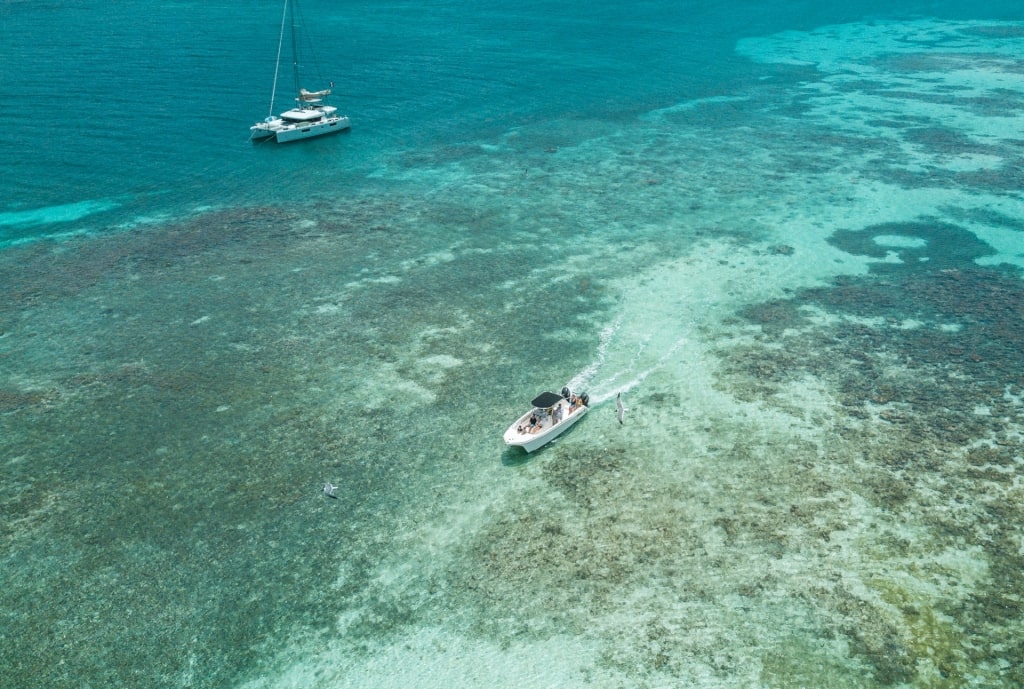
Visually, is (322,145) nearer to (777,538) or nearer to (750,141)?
(750,141)

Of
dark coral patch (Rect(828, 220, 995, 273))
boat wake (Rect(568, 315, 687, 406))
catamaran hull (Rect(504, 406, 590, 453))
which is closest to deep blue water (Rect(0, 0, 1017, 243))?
boat wake (Rect(568, 315, 687, 406))

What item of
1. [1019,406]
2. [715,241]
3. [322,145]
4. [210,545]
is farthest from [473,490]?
[322,145]

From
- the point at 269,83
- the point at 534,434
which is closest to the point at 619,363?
the point at 534,434

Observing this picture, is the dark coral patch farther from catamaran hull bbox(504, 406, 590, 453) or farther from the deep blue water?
the deep blue water

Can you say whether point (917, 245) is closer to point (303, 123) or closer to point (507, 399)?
point (507, 399)

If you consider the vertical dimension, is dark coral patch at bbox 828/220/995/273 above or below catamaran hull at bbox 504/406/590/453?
above

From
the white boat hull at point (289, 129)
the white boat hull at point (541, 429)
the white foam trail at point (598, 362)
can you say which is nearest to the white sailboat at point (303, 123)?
the white boat hull at point (289, 129)

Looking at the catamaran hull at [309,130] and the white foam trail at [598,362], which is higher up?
the catamaran hull at [309,130]

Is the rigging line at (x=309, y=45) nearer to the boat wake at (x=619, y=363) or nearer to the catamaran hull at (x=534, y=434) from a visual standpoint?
the boat wake at (x=619, y=363)
